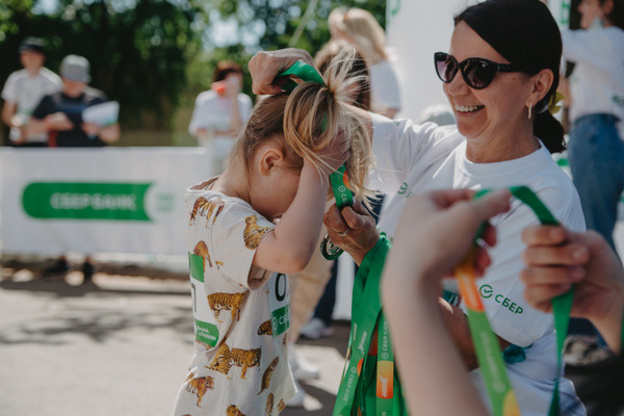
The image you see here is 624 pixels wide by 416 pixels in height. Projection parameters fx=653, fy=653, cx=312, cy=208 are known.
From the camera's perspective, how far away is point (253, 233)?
159 centimetres

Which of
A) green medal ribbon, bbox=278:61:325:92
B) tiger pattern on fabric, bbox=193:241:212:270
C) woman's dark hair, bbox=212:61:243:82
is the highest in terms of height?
green medal ribbon, bbox=278:61:325:92

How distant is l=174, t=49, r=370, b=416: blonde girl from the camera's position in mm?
1565

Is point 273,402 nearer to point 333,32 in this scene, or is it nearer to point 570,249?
point 570,249

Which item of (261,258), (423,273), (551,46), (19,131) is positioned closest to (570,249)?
(423,273)

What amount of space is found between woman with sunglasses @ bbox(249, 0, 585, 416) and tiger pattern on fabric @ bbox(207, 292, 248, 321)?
1.06 feet

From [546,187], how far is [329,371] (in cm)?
250

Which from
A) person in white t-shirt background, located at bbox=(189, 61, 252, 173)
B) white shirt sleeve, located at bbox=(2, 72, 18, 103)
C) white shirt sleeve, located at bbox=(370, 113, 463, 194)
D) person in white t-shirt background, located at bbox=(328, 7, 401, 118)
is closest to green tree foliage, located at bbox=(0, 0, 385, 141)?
white shirt sleeve, located at bbox=(2, 72, 18, 103)

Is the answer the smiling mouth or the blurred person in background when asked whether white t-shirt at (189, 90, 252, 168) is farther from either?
the smiling mouth

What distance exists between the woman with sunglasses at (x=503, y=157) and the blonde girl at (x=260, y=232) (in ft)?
0.38

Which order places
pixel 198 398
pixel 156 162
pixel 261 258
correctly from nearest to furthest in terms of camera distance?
pixel 261 258, pixel 198 398, pixel 156 162

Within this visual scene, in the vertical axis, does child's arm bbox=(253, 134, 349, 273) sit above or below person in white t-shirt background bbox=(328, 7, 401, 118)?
below

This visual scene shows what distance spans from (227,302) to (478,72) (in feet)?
3.02

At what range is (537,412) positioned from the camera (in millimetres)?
1646

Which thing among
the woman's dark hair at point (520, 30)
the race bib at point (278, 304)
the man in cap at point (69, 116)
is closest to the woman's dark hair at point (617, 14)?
the woman's dark hair at point (520, 30)
